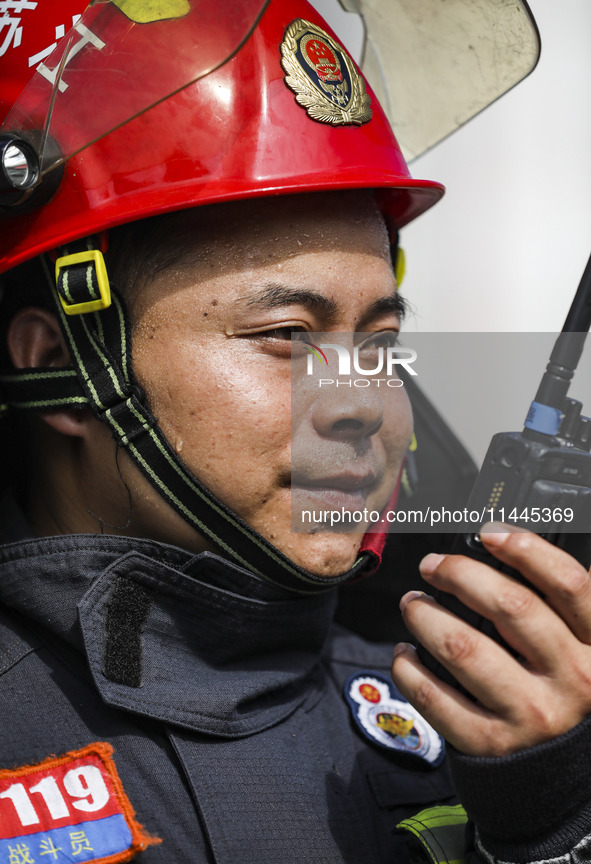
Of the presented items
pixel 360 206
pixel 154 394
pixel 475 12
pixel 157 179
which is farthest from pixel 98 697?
pixel 475 12

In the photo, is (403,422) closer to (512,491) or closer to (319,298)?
(319,298)

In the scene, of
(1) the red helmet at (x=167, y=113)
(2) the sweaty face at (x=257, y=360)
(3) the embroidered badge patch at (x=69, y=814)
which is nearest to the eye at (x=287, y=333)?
(2) the sweaty face at (x=257, y=360)

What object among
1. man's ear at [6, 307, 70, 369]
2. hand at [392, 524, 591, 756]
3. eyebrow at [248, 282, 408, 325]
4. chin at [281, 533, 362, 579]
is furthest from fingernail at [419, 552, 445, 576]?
man's ear at [6, 307, 70, 369]

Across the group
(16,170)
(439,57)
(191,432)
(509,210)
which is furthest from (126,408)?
(509,210)

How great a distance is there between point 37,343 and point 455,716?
117cm

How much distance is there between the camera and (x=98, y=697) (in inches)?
58.3

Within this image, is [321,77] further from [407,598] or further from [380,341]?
[407,598]

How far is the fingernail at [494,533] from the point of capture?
1152mm

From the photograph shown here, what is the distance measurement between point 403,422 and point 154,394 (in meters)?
0.57

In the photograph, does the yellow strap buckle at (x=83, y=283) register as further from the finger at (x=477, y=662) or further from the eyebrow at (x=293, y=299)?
the finger at (x=477, y=662)

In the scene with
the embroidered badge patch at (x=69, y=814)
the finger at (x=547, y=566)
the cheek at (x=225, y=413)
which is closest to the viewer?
the finger at (x=547, y=566)

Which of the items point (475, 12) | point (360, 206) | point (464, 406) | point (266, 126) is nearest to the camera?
point (266, 126)

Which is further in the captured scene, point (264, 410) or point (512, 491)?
point (264, 410)

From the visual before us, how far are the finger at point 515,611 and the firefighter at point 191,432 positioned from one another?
133mm
